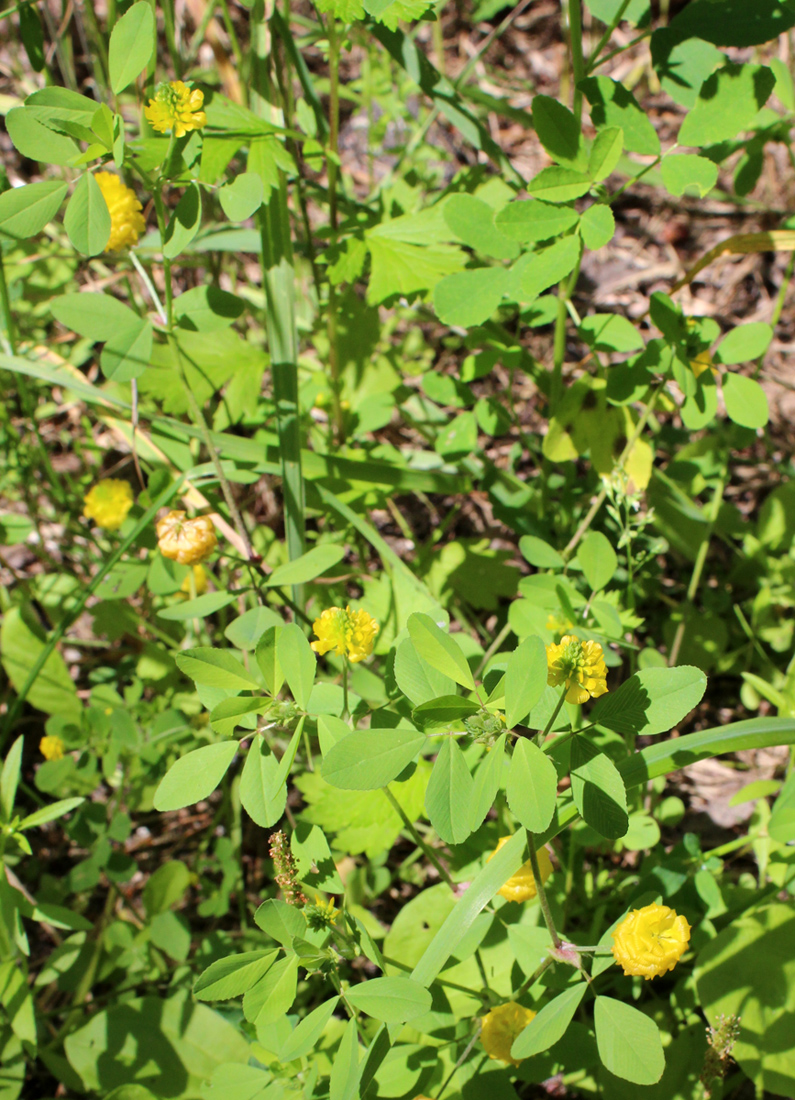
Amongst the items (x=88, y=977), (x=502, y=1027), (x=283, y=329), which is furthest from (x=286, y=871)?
(x=283, y=329)

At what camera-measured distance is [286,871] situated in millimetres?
1120

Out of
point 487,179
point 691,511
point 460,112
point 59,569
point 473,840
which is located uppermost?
point 460,112

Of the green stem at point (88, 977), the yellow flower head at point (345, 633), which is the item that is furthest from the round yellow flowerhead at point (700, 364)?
the green stem at point (88, 977)

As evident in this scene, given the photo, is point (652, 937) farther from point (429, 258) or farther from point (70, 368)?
point (70, 368)

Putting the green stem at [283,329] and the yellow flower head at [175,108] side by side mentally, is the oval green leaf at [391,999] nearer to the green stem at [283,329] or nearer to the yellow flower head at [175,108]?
the green stem at [283,329]

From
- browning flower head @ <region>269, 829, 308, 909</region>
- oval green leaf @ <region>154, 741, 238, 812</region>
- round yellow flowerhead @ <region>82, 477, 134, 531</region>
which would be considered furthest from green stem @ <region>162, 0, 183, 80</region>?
browning flower head @ <region>269, 829, 308, 909</region>

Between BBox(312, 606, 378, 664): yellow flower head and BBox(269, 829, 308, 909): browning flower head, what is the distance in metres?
0.27

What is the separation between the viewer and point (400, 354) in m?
2.52

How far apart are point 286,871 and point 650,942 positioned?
20.2 inches

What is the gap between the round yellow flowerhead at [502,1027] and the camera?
4.14 feet

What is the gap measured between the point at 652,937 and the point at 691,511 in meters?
1.30

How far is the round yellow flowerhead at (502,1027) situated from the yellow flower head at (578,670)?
57cm

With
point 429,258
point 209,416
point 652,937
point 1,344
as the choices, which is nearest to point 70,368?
point 1,344

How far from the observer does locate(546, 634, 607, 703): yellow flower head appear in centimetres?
102
